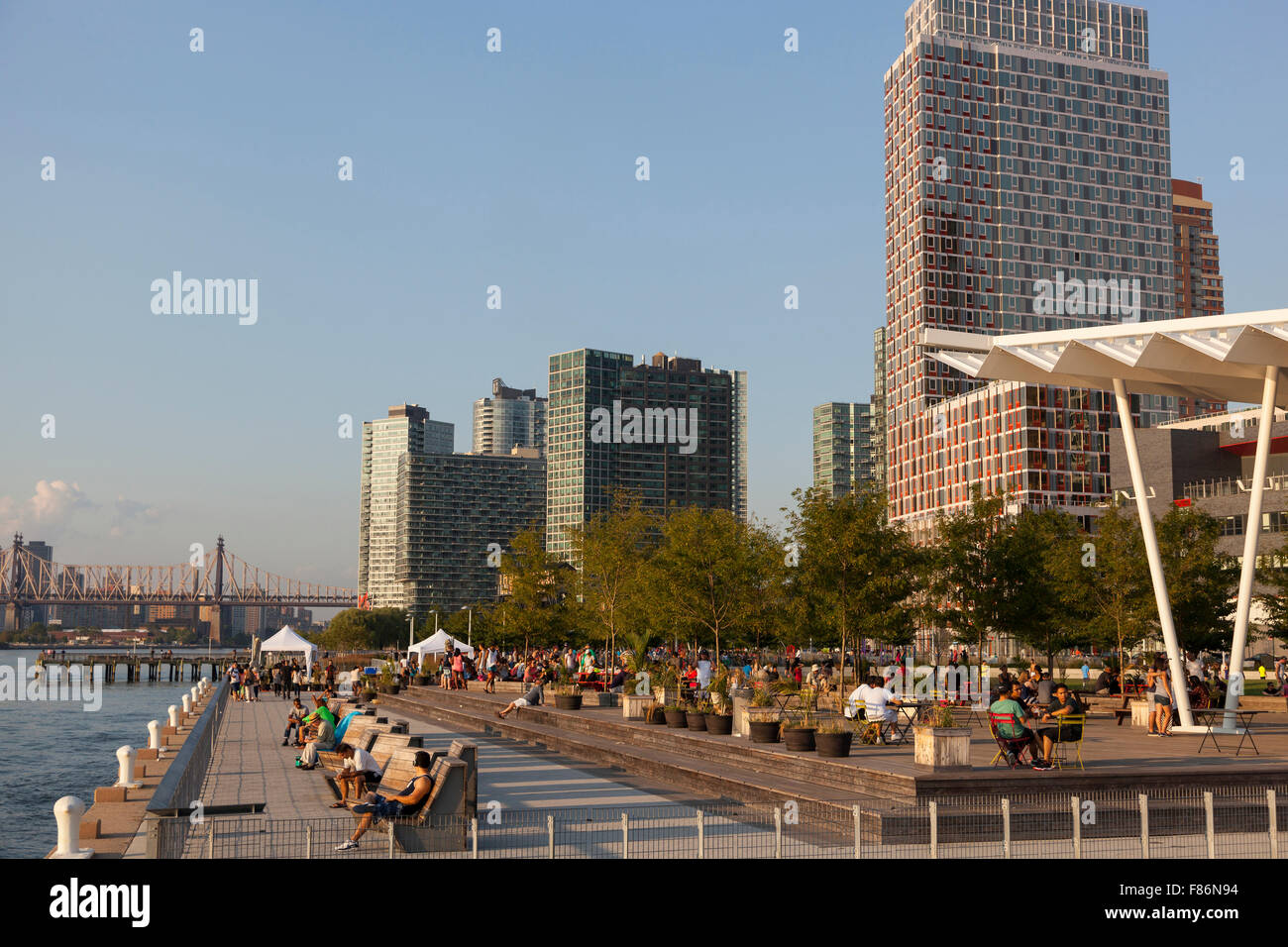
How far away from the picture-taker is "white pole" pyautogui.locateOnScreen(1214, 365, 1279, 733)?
22.1 m

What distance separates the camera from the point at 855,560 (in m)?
31.8

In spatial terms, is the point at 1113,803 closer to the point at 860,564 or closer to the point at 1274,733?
the point at 1274,733

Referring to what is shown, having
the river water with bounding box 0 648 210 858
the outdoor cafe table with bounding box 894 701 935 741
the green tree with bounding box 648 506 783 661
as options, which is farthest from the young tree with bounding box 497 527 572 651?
the outdoor cafe table with bounding box 894 701 935 741

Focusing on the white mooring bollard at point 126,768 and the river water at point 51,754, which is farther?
the river water at point 51,754

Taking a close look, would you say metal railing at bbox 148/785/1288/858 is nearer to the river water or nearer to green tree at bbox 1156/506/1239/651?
the river water

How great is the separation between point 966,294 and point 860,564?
126 metres

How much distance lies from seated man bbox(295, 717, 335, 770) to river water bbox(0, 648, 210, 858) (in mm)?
6884

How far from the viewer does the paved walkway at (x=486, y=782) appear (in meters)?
16.8

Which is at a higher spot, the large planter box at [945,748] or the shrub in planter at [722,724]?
the large planter box at [945,748]

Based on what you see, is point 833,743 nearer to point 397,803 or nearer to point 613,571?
point 397,803

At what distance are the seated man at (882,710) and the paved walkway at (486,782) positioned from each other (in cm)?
390

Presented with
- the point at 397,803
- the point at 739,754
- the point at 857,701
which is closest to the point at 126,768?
the point at 397,803

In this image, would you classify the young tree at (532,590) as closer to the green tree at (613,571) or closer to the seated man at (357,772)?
the green tree at (613,571)

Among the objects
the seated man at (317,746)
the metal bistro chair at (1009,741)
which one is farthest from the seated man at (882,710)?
the seated man at (317,746)
